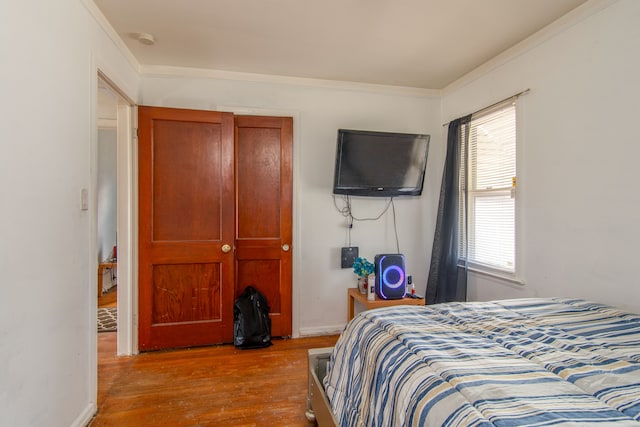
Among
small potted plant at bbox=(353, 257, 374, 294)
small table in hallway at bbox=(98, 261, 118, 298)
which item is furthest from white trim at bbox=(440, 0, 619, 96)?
small table in hallway at bbox=(98, 261, 118, 298)

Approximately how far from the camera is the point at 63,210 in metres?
1.64

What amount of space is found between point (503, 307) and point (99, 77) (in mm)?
2793

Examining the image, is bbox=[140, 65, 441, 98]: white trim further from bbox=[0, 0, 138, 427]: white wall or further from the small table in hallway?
the small table in hallway

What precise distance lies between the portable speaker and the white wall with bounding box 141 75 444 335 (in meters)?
0.64

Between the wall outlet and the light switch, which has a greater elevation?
the light switch

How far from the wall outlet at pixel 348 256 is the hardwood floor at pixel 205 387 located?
0.79 metres

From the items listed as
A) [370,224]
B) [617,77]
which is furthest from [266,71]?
[617,77]

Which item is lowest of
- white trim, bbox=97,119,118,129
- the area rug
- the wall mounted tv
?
the area rug

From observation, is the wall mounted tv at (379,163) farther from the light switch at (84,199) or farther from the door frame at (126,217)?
the light switch at (84,199)

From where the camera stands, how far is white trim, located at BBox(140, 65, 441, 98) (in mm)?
2848

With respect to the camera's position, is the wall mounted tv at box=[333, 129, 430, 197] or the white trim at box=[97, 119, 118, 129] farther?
the white trim at box=[97, 119, 118, 129]

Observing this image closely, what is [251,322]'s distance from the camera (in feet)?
9.25

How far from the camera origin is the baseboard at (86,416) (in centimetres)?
176

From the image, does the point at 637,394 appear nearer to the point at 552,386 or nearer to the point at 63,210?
the point at 552,386
